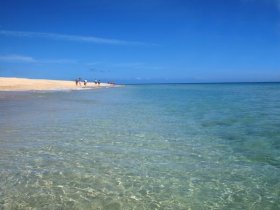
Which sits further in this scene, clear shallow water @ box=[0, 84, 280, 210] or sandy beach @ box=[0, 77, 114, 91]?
sandy beach @ box=[0, 77, 114, 91]

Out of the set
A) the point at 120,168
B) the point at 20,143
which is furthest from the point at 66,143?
the point at 120,168

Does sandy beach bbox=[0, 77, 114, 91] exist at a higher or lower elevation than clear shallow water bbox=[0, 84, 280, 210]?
higher

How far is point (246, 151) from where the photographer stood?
10438 millimetres

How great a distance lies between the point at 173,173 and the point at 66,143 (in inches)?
190

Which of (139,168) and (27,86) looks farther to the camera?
(27,86)

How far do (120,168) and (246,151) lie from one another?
4353 millimetres

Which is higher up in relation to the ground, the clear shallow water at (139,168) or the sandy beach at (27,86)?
the sandy beach at (27,86)

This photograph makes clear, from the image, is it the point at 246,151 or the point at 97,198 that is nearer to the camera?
the point at 97,198

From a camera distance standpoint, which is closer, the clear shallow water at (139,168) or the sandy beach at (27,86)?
the clear shallow water at (139,168)

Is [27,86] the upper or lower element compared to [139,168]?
upper

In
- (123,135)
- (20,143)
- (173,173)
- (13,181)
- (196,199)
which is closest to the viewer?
(196,199)

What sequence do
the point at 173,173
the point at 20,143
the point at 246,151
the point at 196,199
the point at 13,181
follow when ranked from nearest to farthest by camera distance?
the point at 196,199 < the point at 13,181 < the point at 173,173 < the point at 246,151 < the point at 20,143

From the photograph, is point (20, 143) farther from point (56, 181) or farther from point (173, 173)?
point (173, 173)

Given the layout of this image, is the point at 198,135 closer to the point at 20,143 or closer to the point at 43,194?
the point at 20,143
